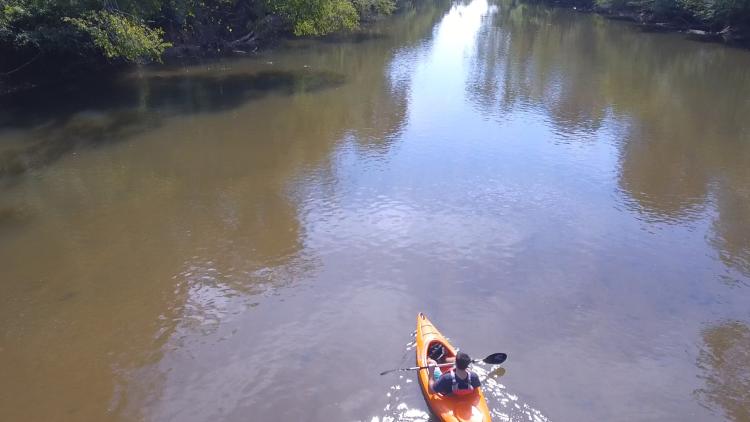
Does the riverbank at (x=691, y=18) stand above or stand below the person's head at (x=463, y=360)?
above

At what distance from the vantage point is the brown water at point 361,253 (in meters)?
9.02

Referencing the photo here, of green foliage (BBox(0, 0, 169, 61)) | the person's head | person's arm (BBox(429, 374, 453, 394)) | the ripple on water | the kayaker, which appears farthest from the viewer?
green foliage (BBox(0, 0, 169, 61))

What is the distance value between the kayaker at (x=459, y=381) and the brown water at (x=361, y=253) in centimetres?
69

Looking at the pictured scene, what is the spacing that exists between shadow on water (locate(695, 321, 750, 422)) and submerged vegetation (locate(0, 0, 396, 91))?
2051cm

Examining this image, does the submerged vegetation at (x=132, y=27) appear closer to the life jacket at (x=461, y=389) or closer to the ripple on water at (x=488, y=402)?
the ripple on water at (x=488, y=402)

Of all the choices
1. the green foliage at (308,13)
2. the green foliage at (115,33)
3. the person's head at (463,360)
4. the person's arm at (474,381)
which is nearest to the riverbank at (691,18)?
the green foliage at (308,13)

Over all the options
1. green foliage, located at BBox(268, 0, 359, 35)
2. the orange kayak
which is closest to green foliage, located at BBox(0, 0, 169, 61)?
green foliage, located at BBox(268, 0, 359, 35)

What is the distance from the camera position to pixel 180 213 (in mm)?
14203

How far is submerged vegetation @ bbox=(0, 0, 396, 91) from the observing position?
2081 centimetres

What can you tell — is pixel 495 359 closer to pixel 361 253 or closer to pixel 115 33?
pixel 361 253

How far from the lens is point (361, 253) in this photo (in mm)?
12586

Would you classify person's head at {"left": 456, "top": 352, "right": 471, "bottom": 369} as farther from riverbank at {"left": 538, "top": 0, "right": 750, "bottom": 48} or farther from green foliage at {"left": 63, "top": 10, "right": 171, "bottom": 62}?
riverbank at {"left": 538, "top": 0, "right": 750, "bottom": 48}

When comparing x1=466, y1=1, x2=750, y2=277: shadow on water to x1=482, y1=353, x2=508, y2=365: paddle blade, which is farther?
x1=466, y1=1, x2=750, y2=277: shadow on water

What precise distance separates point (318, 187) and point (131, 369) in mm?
7738
